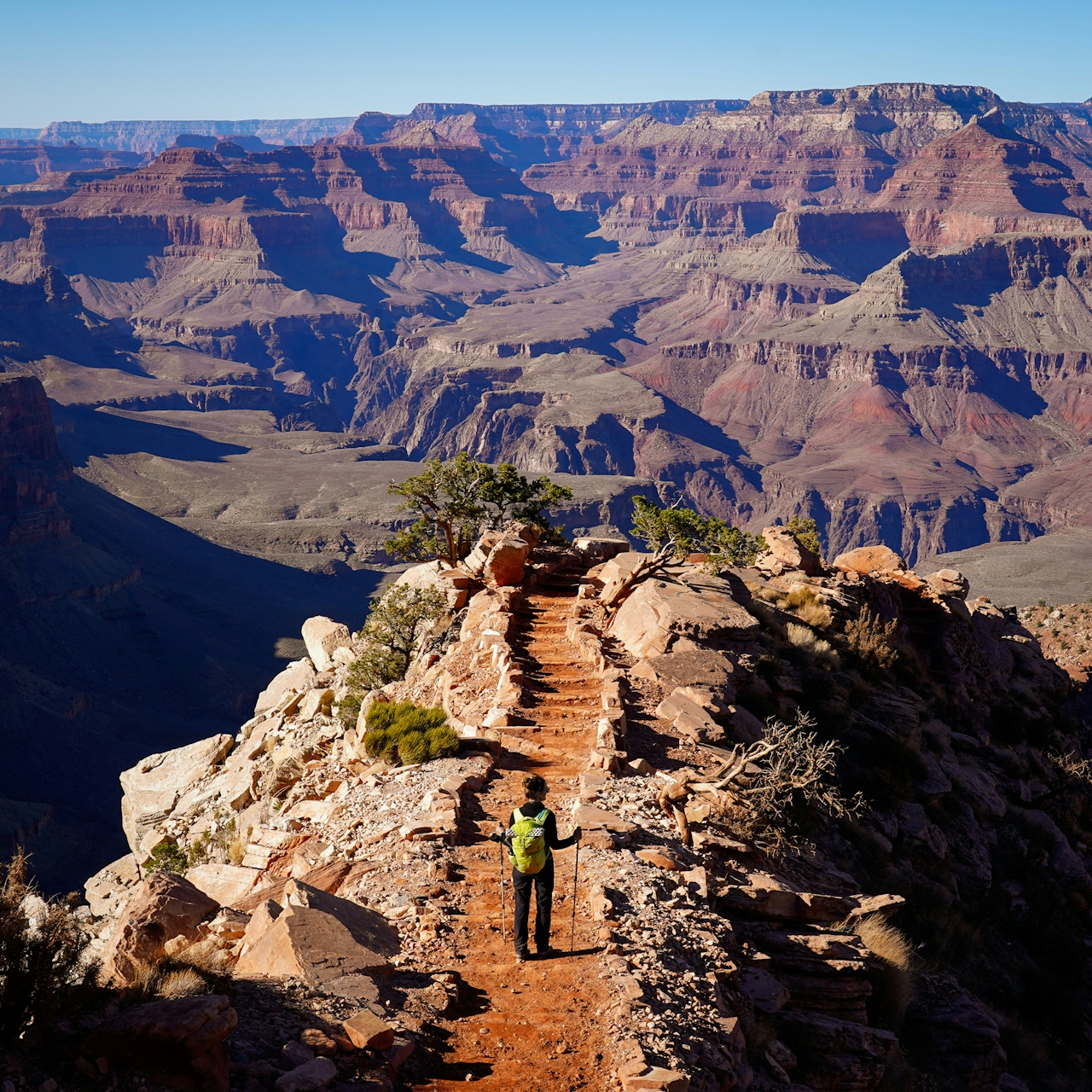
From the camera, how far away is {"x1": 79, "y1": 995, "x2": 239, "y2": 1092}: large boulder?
29.1 feet

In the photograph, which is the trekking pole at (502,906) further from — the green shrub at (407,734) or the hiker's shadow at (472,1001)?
the green shrub at (407,734)

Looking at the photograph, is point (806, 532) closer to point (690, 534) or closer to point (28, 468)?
point (690, 534)

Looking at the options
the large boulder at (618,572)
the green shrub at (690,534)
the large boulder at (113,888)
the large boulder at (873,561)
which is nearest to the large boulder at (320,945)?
the large boulder at (113,888)

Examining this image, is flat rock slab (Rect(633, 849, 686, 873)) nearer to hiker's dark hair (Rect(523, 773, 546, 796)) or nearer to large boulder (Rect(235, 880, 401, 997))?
hiker's dark hair (Rect(523, 773, 546, 796))

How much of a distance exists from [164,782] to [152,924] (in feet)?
76.5

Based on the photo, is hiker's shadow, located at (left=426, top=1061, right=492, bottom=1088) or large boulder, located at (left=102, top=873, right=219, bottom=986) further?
large boulder, located at (left=102, top=873, right=219, bottom=986)

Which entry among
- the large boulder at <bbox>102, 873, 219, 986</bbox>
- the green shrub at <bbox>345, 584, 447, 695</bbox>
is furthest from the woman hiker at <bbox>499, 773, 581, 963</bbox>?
the green shrub at <bbox>345, 584, 447, 695</bbox>

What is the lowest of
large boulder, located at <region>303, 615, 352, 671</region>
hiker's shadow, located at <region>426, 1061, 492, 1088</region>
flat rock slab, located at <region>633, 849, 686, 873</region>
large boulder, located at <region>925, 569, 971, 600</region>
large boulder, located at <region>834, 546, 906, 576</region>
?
large boulder, located at <region>303, 615, 352, 671</region>

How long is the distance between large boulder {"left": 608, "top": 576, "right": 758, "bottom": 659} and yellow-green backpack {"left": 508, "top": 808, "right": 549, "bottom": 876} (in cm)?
1130

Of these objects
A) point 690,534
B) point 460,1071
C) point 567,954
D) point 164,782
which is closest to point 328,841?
point 567,954

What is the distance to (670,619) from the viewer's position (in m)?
25.0

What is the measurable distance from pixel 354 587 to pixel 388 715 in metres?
105

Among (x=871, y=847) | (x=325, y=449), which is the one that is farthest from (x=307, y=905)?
(x=325, y=449)

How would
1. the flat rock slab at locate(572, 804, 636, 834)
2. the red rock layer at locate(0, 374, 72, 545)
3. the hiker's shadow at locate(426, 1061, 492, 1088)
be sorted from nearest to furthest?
the hiker's shadow at locate(426, 1061, 492, 1088), the flat rock slab at locate(572, 804, 636, 834), the red rock layer at locate(0, 374, 72, 545)
